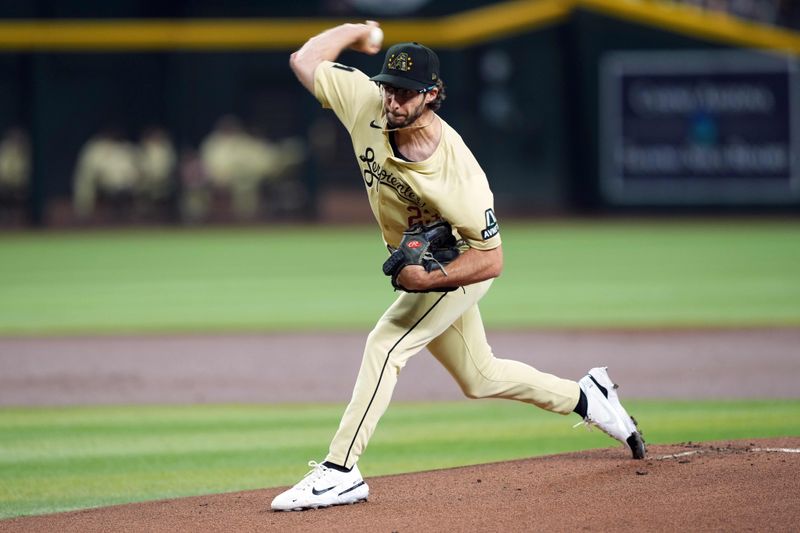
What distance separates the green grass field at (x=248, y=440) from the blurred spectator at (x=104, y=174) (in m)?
16.0

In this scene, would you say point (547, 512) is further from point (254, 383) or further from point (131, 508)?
point (254, 383)

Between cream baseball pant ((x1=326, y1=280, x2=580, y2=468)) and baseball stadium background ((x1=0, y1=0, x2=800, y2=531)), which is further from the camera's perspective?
baseball stadium background ((x1=0, y1=0, x2=800, y2=531))

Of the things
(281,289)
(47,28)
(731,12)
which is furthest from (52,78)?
(731,12)

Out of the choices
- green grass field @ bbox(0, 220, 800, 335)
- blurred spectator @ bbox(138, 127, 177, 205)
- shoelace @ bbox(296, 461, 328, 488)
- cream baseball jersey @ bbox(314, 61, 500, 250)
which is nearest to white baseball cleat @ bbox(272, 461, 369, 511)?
shoelace @ bbox(296, 461, 328, 488)

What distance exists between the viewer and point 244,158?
23.0 metres

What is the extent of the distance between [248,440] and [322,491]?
1911 millimetres

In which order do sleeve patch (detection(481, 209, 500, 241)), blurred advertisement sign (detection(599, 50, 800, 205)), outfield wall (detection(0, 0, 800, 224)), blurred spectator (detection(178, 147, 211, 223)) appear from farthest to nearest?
blurred spectator (detection(178, 147, 211, 223))
blurred advertisement sign (detection(599, 50, 800, 205))
outfield wall (detection(0, 0, 800, 224))
sleeve patch (detection(481, 209, 500, 241))

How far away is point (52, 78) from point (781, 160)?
1374 centimetres

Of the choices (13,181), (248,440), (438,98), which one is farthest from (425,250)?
(13,181)

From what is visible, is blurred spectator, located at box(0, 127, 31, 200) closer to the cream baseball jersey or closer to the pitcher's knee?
the cream baseball jersey

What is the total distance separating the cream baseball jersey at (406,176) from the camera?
470 centimetres

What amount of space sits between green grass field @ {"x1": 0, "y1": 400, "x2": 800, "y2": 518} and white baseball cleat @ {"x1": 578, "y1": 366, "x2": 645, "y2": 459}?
0.22m

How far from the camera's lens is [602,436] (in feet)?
21.9

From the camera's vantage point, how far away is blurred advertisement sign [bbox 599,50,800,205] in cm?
2248
